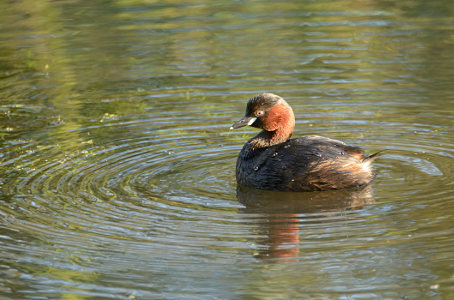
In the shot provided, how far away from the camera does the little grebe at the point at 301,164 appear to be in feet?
26.5

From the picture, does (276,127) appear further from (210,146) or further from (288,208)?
(288,208)

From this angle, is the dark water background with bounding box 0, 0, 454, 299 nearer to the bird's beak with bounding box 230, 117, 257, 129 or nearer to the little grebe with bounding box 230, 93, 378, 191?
the little grebe with bounding box 230, 93, 378, 191

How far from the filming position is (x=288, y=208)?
772cm

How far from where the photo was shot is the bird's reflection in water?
674 centimetres

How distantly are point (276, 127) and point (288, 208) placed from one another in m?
1.39

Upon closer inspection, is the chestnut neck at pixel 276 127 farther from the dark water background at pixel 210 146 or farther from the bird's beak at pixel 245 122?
the dark water background at pixel 210 146

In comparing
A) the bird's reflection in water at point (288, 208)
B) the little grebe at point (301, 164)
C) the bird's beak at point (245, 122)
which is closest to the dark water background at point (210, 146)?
the bird's reflection in water at point (288, 208)

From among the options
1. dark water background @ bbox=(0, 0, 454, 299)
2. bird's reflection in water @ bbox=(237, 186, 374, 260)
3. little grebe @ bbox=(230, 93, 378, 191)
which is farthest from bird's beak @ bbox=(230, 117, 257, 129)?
bird's reflection in water @ bbox=(237, 186, 374, 260)

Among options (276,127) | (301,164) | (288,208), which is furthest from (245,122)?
(288,208)

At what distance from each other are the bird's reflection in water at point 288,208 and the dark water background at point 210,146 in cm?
2

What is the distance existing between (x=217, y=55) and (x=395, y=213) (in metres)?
7.31

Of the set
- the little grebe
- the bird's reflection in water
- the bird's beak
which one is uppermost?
the bird's beak

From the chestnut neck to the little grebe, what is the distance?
13mm

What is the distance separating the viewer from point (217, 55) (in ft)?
46.2
